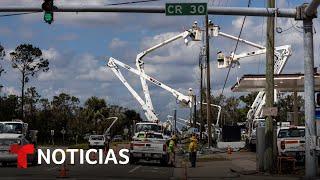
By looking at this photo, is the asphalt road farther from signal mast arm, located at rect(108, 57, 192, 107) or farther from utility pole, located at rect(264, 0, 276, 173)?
signal mast arm, located at rect(108, 57, 192, 107)

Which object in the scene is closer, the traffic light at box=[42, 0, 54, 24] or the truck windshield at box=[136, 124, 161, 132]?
the traffic light at box=[42, 0, 54, 24]

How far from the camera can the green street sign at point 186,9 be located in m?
22.0

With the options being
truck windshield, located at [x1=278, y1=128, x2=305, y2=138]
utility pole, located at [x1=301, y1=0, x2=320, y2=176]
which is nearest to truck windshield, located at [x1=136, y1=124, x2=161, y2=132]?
truck windshield, located at [x1=278, y1=128, x2=305, y2=138]

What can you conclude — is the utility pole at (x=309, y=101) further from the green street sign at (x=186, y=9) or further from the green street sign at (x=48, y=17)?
the green street sign at (x=48, y=17)

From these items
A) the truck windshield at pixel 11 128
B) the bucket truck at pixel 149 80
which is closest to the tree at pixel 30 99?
the bucket truck at pixel 149 80

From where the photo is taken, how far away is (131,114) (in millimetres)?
174125

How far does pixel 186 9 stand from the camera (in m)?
22.3

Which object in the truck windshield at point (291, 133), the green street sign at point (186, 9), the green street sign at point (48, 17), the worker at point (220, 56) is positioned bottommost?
the truck windshield at point (291, 133)

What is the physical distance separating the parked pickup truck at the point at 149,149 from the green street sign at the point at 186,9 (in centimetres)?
1276

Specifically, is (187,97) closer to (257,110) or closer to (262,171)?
(257,110)

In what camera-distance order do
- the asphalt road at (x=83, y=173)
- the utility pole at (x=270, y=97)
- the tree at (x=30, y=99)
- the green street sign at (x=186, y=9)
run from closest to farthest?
the green street sign at (x=186, y=9) < the asphalt road at (x=83, y=173) < the utility pole at (x=270, y=97) < the tree at (x=30, y=99)

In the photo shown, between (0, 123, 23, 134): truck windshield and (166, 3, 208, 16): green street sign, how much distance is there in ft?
62.4

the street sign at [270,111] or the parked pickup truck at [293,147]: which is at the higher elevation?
the street sign at [270,111]

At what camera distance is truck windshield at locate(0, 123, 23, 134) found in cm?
3784
